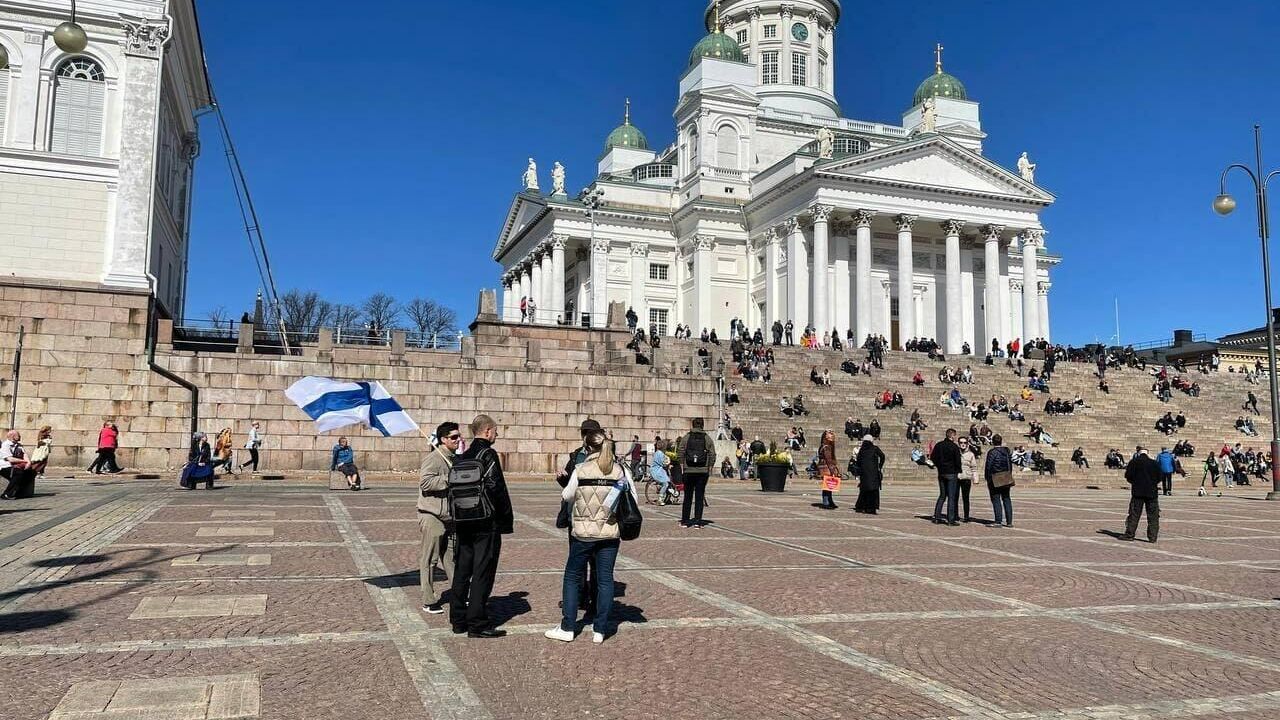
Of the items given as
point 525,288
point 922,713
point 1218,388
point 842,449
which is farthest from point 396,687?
point 525,288

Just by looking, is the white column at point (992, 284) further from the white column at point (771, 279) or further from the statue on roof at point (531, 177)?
the statue on roof at point (531, 177)

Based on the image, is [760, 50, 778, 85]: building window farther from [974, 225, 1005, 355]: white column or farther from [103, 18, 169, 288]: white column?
[103, 18, 169, 288]: white column

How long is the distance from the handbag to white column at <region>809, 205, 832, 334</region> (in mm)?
50059

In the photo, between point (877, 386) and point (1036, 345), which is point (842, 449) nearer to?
point (877, 386)

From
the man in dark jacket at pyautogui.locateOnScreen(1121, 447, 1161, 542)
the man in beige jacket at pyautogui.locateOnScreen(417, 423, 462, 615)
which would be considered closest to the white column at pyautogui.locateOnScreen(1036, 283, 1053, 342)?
the man in dark jacket at pyautogui.locateOnScreen(1121, 447, 1161, 542)

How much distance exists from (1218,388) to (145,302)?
46449 mm

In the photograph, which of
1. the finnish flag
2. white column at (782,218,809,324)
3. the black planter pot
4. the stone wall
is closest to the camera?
the finnish flag

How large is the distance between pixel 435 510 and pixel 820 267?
1969 inches

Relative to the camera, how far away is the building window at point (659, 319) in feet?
225

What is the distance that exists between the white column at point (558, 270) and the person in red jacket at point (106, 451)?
141 feet

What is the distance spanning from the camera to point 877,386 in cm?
3953

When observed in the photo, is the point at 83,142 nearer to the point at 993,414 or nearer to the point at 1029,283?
the point at 993,414

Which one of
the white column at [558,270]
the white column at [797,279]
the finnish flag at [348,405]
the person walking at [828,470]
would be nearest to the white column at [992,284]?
the white column at [797,279]

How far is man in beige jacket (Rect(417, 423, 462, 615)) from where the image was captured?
27.0 ft
